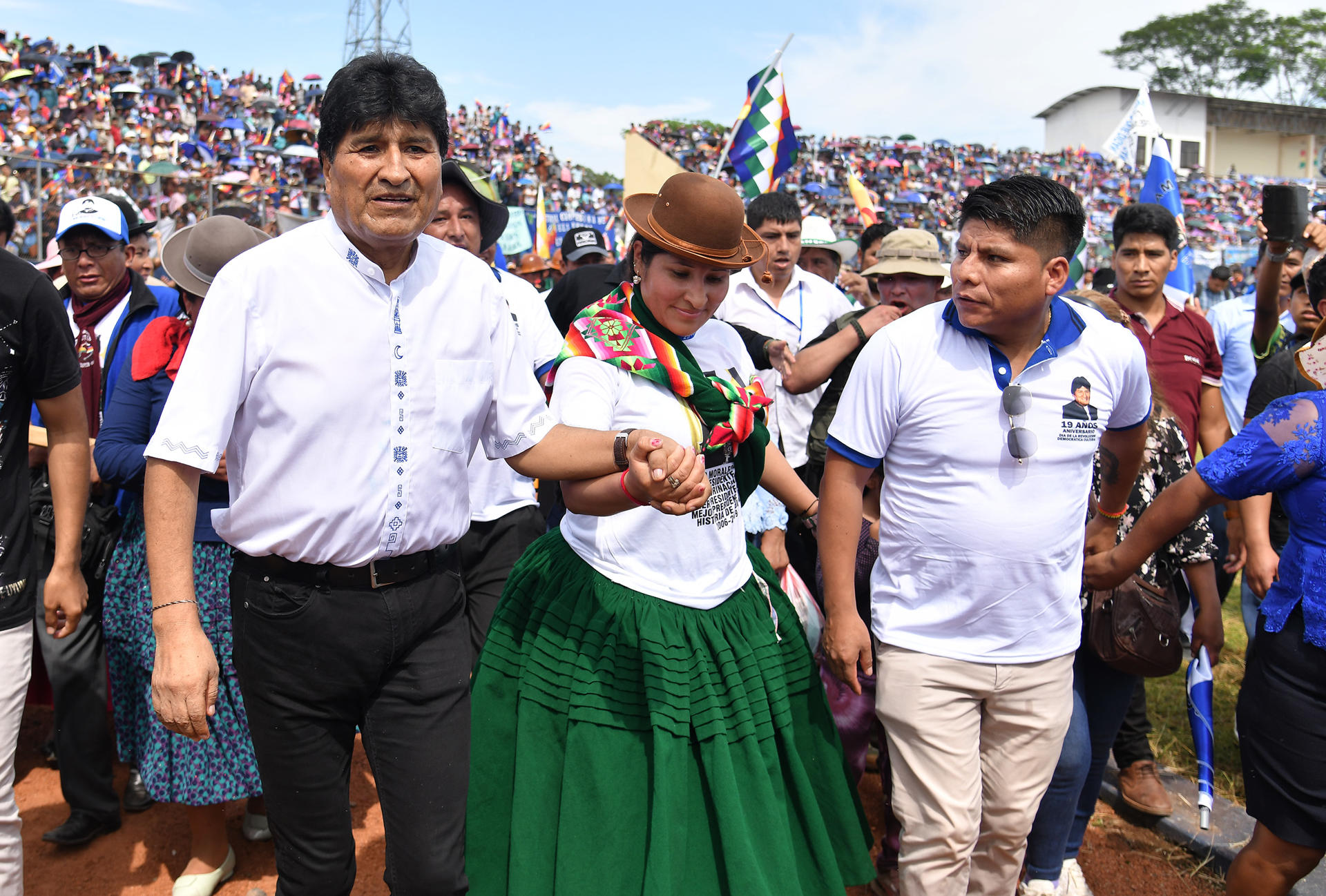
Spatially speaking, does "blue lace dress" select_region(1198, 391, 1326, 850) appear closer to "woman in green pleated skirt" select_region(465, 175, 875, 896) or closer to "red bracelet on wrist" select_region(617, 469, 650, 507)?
"woman in green pleated skirt" select_region(465, 175, 875, 896)

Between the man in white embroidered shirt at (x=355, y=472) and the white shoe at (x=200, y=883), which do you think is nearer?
the man in white embroidered shirt at (x=355, y=472)

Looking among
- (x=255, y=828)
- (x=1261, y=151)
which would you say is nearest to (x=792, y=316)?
(x=255, y=828)

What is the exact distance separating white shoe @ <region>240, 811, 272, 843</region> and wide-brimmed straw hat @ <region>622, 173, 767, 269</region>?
2.62 m

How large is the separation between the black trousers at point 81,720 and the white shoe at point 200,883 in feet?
1.77

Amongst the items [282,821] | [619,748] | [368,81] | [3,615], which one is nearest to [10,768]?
[3,615]

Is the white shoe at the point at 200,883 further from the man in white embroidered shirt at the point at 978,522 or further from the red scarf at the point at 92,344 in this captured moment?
the man in white embroidered shirt at the point at 978,522

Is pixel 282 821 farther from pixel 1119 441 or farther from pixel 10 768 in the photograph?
pixel 1119 441

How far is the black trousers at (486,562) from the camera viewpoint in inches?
129

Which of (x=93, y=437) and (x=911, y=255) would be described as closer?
(x=911, y=255)

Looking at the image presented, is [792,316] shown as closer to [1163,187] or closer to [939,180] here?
[1163,187]

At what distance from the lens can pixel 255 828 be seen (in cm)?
359

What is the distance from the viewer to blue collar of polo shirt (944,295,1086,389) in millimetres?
2553

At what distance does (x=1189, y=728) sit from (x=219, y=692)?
416cm

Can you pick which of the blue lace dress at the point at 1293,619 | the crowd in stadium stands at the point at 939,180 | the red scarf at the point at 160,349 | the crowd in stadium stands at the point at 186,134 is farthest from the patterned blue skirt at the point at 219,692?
the crowd in stadium stands at the point at 939,180
